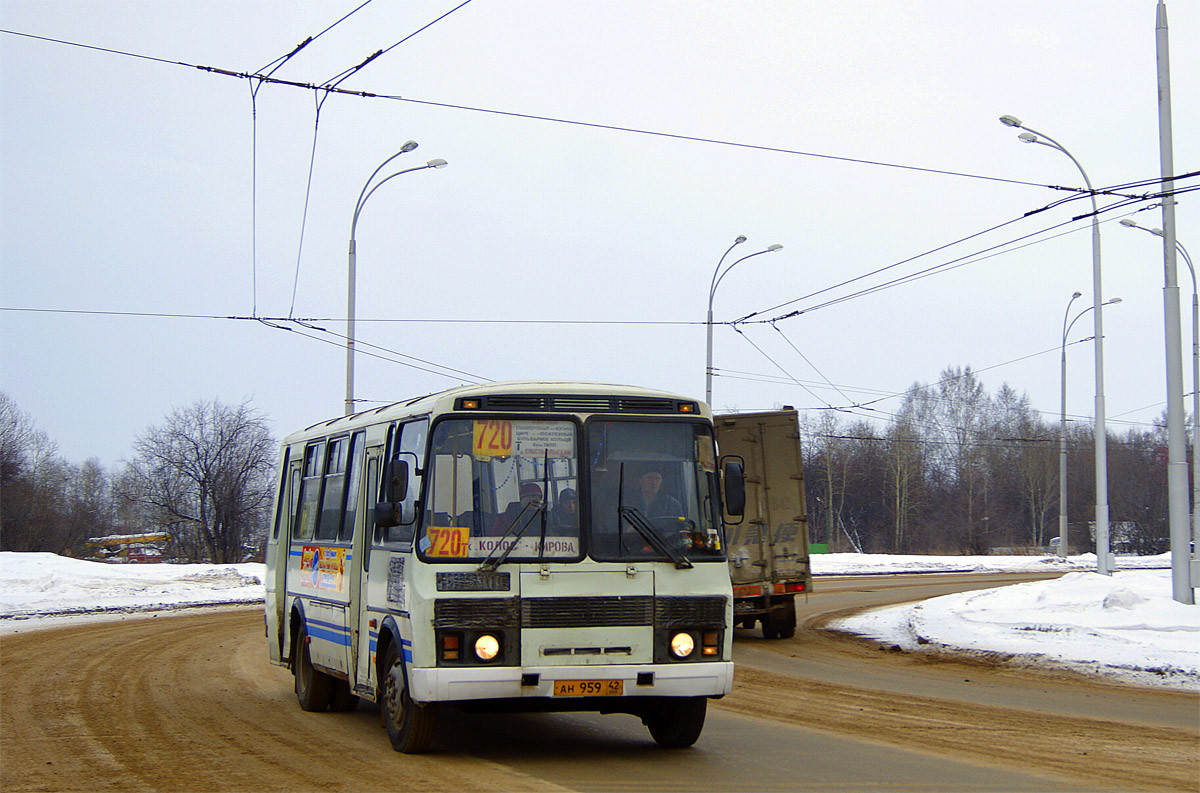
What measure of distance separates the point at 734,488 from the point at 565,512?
131cm

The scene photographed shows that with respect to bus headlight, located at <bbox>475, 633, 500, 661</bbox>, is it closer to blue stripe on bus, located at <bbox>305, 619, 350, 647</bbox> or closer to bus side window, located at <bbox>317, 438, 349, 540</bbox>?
blue stripe on bus, located at <bbox>305, 619, 350, 647</bbox>

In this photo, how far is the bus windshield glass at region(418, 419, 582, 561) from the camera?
8328 mm

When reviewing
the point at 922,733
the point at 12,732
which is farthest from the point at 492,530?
the point at 12,732

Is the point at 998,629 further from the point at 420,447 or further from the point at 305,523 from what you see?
the point at 420,447

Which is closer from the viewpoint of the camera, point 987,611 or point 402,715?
point 402,715

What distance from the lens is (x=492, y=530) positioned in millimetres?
8375

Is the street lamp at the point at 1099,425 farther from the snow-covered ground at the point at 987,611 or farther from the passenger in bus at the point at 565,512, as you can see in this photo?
the passenger in bus at the point at 565,512

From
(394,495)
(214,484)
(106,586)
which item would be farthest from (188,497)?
(394,495)

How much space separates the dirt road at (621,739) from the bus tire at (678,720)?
6.2 inches

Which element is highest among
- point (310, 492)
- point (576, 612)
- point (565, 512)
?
point (310, 492)

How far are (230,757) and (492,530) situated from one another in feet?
8.34

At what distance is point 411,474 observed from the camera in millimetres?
8867

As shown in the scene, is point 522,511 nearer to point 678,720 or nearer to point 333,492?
point 678,720

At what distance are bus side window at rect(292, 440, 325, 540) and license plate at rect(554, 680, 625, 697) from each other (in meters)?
4.61
